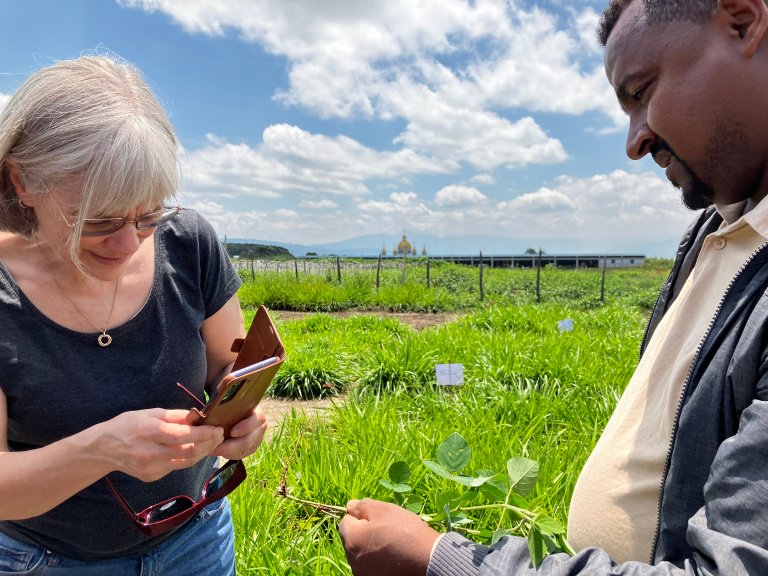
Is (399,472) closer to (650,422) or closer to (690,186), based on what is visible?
(650,422)

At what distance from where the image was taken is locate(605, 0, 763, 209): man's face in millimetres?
804

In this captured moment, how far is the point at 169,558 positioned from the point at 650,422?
1.12 metres

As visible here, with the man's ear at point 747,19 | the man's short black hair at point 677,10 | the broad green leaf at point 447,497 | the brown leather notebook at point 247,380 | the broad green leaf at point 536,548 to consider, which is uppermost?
the man's short black hair at point 677,10

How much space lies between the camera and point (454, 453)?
3.51 feet

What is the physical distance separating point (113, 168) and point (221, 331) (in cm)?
53

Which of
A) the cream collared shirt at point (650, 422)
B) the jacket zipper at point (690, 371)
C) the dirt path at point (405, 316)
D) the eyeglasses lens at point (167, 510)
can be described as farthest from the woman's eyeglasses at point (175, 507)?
the dirt path at point (405, 316)

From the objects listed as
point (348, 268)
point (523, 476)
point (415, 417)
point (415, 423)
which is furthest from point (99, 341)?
point (348, 268)

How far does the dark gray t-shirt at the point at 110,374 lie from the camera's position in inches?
41.9

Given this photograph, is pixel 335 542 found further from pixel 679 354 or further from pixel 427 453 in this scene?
pixel 679 354

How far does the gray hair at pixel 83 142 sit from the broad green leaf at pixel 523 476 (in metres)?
0.92

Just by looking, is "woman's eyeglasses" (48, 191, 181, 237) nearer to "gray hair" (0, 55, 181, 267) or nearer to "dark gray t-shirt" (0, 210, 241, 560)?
"gray hair" (0, 55, 181, 267)

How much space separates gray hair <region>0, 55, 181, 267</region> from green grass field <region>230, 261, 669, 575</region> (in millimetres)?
1035

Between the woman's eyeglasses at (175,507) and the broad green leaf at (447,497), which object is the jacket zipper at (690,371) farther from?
the woman's eyeglasses at (175,507)

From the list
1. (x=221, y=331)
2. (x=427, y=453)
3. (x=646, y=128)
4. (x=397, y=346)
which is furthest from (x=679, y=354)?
(x=397, y=346)
